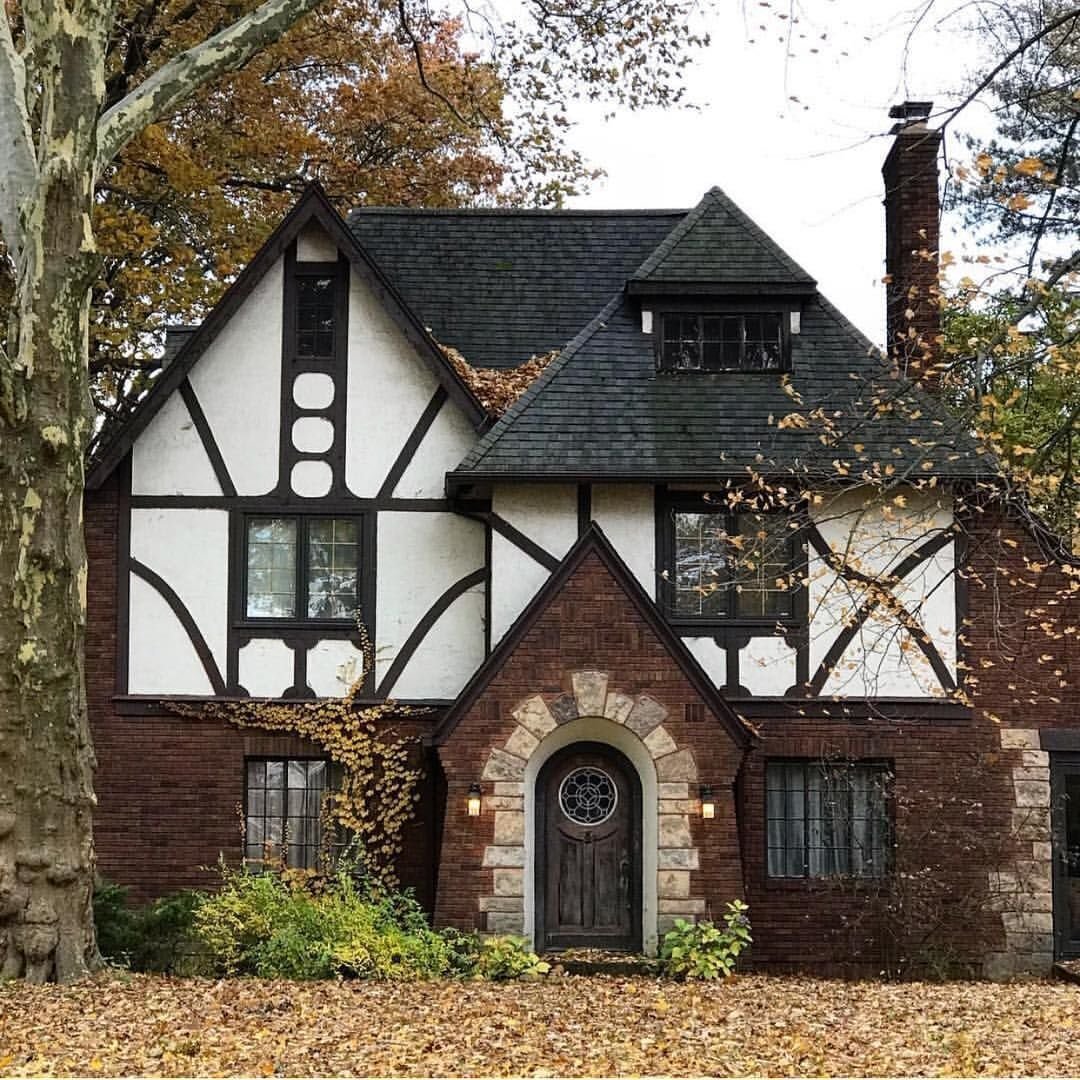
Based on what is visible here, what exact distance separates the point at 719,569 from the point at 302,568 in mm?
4166

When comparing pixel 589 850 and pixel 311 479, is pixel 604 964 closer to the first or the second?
pixel 589 850

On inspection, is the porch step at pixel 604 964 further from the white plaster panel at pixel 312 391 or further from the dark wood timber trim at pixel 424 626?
the white plaster panel at pixel 312 391

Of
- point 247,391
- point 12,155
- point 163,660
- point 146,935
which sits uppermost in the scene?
point 12,155

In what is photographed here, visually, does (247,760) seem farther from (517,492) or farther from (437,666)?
(517,492)

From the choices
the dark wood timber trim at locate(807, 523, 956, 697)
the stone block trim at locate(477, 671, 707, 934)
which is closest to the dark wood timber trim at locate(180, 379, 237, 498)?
the stone block trim at locate(477, 671, 707, 934)

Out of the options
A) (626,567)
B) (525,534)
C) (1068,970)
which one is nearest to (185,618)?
(525,534)

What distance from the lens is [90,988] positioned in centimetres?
1256

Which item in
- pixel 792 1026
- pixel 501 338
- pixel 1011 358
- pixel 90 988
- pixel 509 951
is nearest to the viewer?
pixel 1011 358

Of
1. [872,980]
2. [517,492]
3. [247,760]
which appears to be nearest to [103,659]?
[247,760]

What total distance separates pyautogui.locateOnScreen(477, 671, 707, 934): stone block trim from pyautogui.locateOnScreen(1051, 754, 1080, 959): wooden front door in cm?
396

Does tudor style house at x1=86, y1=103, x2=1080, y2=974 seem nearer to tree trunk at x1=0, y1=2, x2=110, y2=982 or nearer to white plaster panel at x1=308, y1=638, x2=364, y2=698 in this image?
white plaster panel at x1=308, y1=638, x2=364, y2=698

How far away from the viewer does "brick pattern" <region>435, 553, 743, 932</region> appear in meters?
15.2

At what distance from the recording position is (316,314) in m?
17.3

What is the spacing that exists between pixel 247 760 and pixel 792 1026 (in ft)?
24.4
